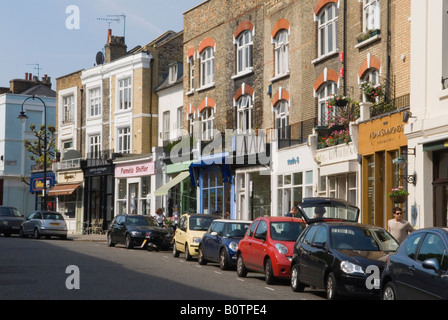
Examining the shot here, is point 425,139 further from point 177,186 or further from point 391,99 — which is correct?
point 177,186

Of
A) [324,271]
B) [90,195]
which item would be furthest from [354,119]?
[90,195]

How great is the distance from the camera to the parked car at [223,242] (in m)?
24.0

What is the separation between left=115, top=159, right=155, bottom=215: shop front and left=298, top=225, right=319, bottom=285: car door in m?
31.4

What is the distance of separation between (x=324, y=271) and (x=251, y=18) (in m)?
25.7

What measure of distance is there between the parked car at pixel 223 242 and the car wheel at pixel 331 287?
7.84m

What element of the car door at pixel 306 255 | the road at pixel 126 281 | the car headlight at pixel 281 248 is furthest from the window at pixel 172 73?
the car door at pixel 306 255

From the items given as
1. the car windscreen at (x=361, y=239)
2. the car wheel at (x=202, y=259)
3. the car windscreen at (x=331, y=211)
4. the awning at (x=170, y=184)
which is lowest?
the car wheel at (x=202, y=259)

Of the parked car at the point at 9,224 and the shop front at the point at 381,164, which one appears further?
the parked car at the point at 9,224

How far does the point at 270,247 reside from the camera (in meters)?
19.8

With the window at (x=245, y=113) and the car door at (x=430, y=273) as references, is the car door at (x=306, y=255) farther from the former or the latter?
the window at (x=245, y=113)

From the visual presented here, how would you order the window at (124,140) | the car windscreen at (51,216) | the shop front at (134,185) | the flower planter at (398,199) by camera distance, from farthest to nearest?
the window at (124,140) < the shop front at (134,185) < the car windscreen at (51,216) < the flower planter at (398,199)

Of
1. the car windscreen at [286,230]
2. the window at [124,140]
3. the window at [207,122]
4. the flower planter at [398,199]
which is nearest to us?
the car windscreen at [286,230]

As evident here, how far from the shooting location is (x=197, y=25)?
45.9 metres

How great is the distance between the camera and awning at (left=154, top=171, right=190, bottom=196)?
45.0 metres
